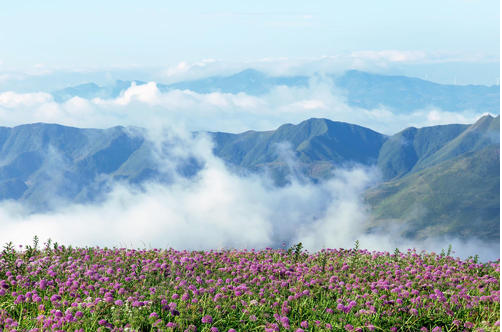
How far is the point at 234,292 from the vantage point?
32.8 ft

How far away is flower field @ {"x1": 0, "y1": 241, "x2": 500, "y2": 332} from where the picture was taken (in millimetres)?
8508

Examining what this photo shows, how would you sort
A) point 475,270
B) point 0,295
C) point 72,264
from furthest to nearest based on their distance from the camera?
point 475,270 < point 72,264 < point 0,295

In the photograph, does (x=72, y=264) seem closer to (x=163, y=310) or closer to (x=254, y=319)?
(x=163, y=310)

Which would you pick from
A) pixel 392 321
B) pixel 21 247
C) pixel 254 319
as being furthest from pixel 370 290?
pixel 21 247

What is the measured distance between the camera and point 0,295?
10055mm

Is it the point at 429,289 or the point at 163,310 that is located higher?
the point at 429,289

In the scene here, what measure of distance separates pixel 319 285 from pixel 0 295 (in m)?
6.58

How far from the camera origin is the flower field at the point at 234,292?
8.51m

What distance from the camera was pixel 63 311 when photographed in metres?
8.98

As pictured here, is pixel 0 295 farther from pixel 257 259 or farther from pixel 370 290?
pixel 370 290

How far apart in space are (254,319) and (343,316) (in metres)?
1.68

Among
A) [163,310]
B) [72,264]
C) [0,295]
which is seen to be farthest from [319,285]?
[0,295]

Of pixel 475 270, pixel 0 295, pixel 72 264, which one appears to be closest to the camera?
pixel 0 295

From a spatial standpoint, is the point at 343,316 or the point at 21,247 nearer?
the point at 343,316
